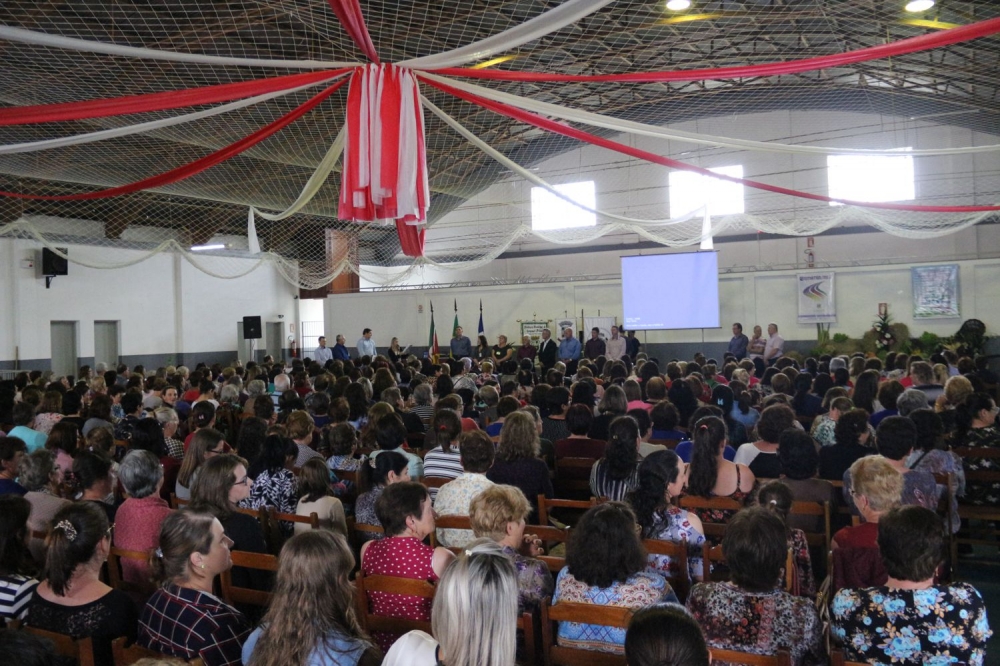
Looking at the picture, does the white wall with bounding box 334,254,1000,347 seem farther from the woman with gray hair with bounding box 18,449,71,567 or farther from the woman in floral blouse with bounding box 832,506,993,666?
the woman in floral blouse with bounding box 832,506,993,666

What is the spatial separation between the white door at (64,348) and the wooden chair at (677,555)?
51.2 ft

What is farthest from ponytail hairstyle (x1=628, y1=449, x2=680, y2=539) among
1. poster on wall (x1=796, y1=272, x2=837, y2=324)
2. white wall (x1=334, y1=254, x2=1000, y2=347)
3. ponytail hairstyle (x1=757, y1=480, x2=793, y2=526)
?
poster on wall (x1=796, y1=272, x2=837, y2=324)

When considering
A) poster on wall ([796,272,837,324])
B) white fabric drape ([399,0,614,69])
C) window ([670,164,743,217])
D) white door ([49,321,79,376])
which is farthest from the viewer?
window ([670,164,743,217])

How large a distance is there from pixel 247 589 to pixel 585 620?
139 cm

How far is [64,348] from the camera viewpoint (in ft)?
51.1

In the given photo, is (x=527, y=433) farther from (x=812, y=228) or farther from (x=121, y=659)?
(x=812, y=228)

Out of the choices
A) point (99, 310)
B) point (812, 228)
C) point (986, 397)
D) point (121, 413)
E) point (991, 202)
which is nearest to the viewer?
point (986, 397)

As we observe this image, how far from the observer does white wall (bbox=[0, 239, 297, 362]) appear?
14398 mm

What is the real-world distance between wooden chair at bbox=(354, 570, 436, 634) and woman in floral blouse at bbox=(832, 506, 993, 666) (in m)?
1.29

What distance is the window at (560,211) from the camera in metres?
17.1

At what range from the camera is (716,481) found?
3.82 meters

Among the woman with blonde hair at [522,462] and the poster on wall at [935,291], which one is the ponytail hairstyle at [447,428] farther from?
the poster on wall at [935,291]

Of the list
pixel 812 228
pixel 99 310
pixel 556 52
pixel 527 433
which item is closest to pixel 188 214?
pixel 99 310

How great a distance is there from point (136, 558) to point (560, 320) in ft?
44.2
